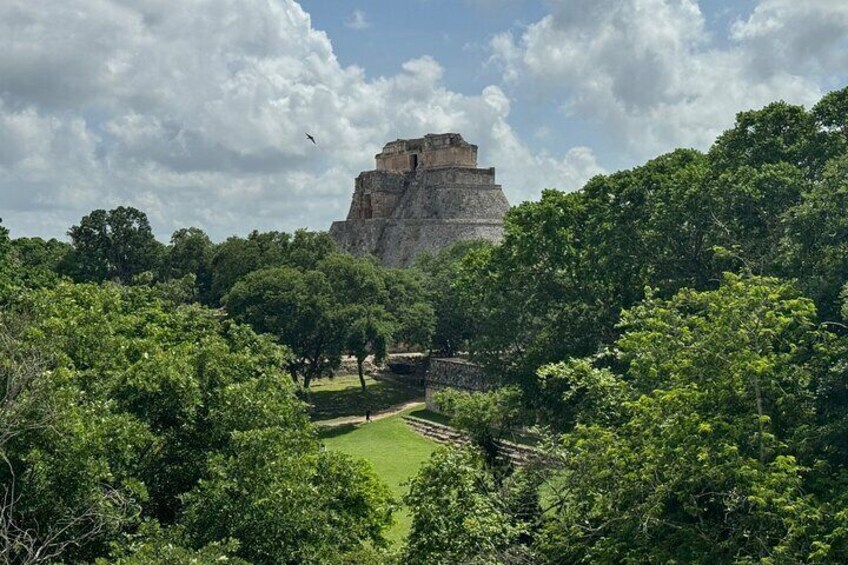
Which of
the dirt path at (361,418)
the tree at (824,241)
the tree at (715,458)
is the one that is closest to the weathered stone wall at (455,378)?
the dirt path at (361,418)

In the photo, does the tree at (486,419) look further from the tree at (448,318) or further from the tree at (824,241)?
the tree at (448,318)

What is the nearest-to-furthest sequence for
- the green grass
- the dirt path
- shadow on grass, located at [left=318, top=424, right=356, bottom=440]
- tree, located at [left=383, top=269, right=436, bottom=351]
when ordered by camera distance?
shadow on grass, located at [left=318, top=424, right=356, bottom=440], the dirt path, the green grass, tree, located at [left=383, top=269, right=436, bottom=351]

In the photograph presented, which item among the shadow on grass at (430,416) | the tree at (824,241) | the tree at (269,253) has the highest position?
the tree at (269,253)

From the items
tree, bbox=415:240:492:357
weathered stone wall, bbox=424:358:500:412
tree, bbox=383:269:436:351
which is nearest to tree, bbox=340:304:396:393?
tree, bbox=383:269:436:351

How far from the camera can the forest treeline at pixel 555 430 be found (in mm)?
9867

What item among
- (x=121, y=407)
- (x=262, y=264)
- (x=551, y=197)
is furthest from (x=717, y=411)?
(x=262, y=264)

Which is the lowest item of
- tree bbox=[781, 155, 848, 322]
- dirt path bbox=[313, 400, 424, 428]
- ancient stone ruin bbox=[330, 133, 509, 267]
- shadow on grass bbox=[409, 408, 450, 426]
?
dirt path bbox=[313, 400, 424, 428]

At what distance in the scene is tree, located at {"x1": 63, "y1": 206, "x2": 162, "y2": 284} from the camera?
165 feet

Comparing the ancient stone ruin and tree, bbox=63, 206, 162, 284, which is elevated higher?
the ancient stone ruin

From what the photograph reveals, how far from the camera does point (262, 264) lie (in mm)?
42719

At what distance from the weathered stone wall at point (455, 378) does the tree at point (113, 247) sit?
24779 mm

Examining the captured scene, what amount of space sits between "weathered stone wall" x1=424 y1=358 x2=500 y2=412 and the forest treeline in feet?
37.5

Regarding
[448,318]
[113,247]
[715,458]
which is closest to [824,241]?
[715,458]

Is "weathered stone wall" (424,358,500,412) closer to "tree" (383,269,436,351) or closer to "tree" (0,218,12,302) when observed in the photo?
"tree" (383,269,436,351)
